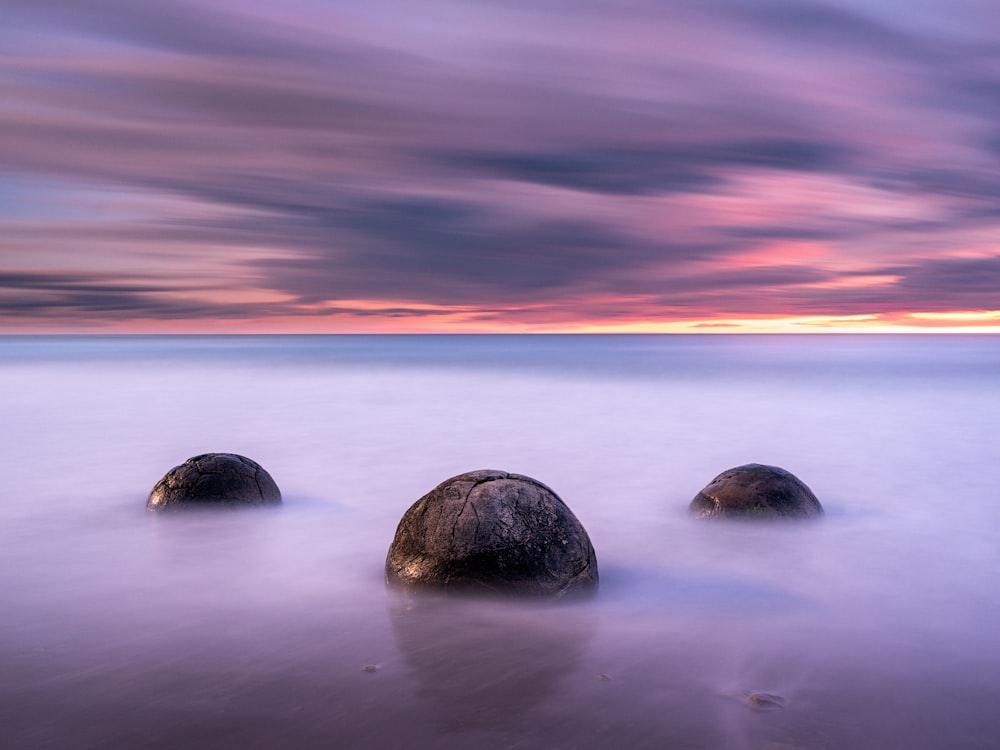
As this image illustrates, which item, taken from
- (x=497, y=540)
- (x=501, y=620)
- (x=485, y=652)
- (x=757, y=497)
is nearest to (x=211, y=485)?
(x=497, y=540)

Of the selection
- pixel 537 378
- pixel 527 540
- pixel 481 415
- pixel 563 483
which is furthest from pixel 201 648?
pixel 537 378

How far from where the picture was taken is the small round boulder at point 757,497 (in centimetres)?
773

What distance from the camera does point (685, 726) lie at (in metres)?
3.72

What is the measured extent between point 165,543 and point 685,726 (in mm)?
4994

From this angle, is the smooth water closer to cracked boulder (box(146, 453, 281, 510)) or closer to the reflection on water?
the reflection on water

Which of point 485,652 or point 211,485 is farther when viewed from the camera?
point 211,485

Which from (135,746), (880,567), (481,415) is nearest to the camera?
(135,746)

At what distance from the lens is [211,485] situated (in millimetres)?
7934

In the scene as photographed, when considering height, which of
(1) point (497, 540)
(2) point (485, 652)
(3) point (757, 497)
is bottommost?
(2) point (485, 652)

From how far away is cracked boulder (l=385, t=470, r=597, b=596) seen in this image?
510 centimetres

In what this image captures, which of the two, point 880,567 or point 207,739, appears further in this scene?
point 880,567

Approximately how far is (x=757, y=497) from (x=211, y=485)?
5.22 metres

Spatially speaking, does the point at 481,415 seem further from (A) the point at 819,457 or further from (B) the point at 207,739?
(B) the point at 207,739

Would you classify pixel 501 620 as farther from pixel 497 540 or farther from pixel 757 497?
pixel 757 497
